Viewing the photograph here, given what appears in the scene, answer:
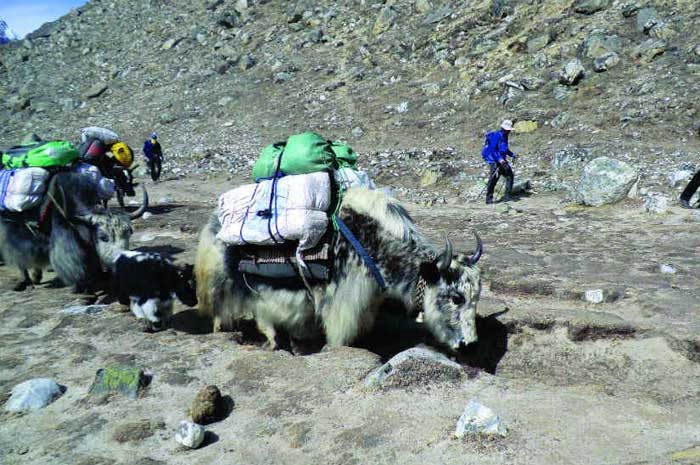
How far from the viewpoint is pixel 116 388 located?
8.26ft

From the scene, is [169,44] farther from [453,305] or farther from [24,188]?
[453,305]

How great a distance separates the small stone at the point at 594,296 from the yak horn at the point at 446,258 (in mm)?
1317

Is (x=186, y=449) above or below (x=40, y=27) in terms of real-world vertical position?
below

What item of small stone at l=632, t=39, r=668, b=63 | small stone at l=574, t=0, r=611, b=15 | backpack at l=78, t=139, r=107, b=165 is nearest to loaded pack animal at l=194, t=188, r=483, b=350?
backpack at l=78, t=139, r=107, b=165

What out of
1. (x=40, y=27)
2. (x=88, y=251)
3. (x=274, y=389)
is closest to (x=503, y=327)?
(x=274, y=389)

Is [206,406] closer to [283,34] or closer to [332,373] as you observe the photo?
[332,373]

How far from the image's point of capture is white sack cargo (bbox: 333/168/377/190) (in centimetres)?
324

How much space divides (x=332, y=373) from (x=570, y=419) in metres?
1.09

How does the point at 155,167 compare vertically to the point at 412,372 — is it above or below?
above

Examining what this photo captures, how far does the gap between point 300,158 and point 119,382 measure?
5.01 ft

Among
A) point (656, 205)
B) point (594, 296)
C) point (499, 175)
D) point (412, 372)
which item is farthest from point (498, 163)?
point (412, 372)

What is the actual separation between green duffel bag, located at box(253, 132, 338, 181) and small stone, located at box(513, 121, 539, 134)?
727 centimetres

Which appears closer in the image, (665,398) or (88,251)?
(665,398)

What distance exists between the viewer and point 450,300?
2943mm
